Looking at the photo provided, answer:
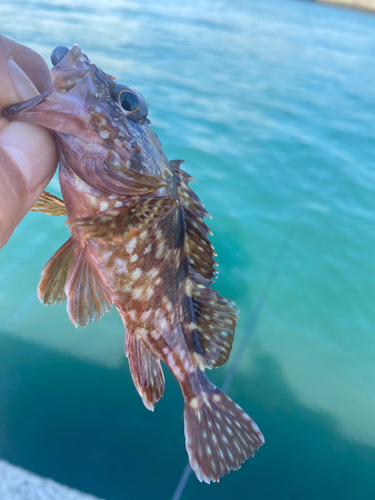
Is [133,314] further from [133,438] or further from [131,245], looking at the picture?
[133,438]

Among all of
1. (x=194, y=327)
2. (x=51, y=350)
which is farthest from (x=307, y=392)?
(x=51, y=350)

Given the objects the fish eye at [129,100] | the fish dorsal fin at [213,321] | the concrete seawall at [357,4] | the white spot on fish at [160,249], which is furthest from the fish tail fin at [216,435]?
the concrete seawall at [357,4]

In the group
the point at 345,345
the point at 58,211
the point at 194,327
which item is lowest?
the point at 345,345

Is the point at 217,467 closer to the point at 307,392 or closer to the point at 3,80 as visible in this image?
the point at 307,392

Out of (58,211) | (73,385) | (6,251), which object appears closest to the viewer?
(58,211)

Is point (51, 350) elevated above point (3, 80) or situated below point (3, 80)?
below

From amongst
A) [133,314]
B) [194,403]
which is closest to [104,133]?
[133,314]

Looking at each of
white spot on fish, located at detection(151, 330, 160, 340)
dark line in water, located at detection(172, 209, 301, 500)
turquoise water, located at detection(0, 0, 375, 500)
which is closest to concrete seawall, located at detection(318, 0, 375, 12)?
turquoise water, located at detection(0, 0, 375, 500)
